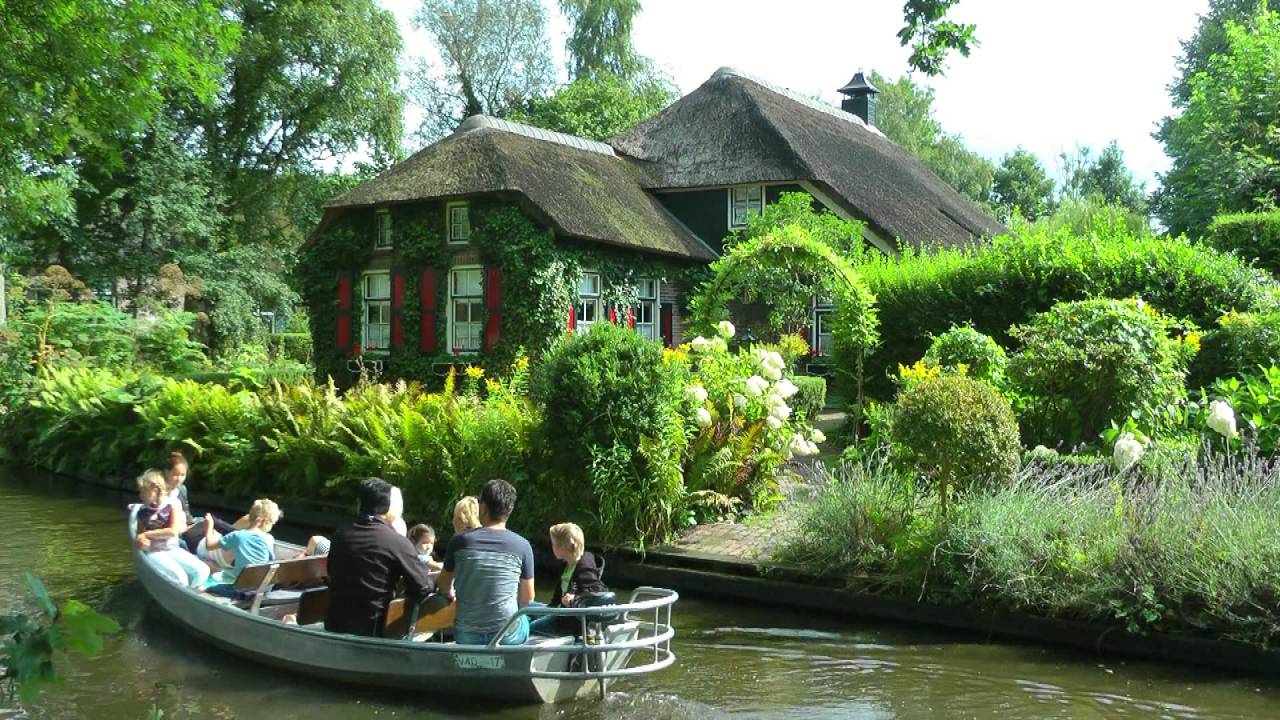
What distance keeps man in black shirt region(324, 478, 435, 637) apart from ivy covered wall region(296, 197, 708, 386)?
1317cm

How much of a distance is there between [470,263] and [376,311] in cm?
312

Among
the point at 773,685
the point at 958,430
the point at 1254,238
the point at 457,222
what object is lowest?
the point at 773,685

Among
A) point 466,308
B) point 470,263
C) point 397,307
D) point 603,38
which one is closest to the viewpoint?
point 470,263

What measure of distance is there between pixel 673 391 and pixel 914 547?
9.08ft

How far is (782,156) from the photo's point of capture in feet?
84.1

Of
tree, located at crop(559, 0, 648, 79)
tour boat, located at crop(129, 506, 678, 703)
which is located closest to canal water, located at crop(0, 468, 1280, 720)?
tour boat, located at crop(129, 506, 678, 703)

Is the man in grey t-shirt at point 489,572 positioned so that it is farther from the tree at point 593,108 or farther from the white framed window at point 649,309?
the tree at point 593,108

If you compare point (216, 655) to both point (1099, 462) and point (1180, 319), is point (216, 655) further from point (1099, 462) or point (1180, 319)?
point (1180, 319)

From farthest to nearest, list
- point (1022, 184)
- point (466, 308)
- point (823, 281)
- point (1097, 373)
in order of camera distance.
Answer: point (1022, 184), point (466, 308), point (823, 281), point (1097, 373)

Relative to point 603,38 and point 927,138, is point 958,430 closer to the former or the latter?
point 603,38

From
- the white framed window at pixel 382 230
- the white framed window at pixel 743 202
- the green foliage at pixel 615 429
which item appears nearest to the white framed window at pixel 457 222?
the white framed window at pixel 382 230

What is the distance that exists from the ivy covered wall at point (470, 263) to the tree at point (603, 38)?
20.0m

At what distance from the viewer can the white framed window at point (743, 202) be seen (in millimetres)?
26281

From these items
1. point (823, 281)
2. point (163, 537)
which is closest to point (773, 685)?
point (163, 537)
